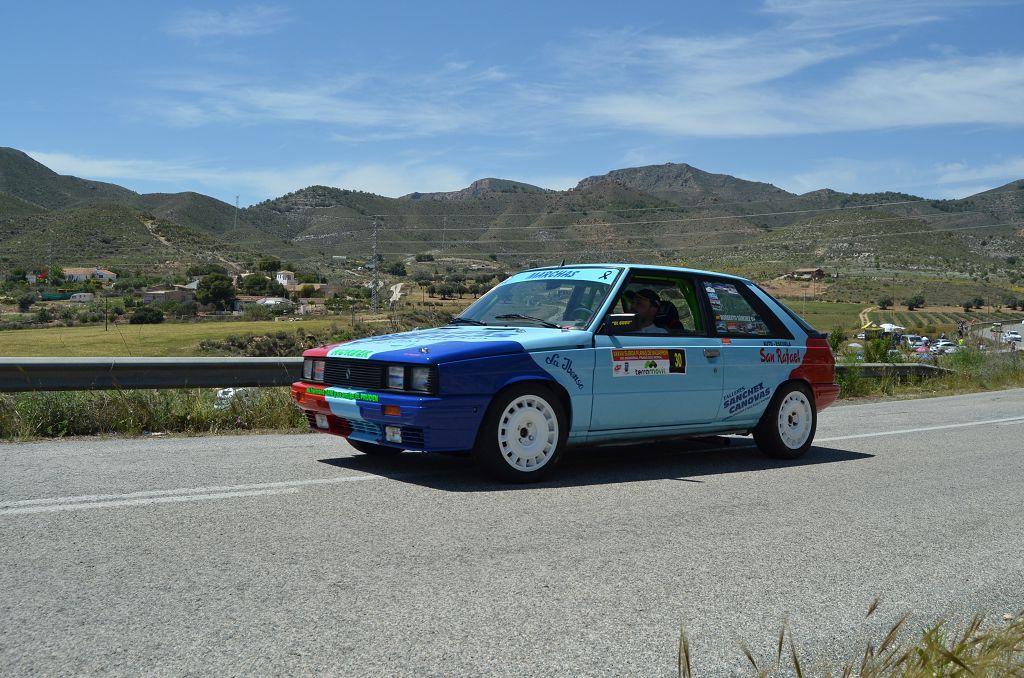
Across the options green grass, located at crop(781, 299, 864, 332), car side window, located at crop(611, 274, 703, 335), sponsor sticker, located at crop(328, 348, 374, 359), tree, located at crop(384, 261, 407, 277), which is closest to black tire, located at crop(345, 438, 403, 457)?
sponsor sticker, located at crop(328, 348, 374, 359)

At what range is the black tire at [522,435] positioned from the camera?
6605mm

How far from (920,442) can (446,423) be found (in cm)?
579

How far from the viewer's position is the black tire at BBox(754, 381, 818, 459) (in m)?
8.42

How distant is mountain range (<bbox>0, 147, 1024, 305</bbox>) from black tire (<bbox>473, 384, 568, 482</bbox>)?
38586 mm

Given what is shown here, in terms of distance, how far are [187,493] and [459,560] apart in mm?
2260

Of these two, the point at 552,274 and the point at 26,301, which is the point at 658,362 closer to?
the point at 552,274

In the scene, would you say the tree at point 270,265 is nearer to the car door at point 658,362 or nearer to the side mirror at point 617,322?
the car door at point 658,362

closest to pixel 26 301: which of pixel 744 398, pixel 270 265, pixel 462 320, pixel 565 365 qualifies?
pixel 462 320

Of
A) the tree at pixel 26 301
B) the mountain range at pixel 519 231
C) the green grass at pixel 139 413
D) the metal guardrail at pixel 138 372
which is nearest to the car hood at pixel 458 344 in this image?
the green grass at pixel 139 413

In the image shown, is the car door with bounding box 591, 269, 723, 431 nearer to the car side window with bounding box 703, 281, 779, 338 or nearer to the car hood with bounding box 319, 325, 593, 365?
the car side window with bounding box 703, 281, 779, 338

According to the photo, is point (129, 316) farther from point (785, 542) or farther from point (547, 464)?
point (785, 542)

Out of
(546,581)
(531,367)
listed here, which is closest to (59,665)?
(546,581)

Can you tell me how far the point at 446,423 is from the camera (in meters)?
6.42

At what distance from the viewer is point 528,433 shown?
22.3 feet
